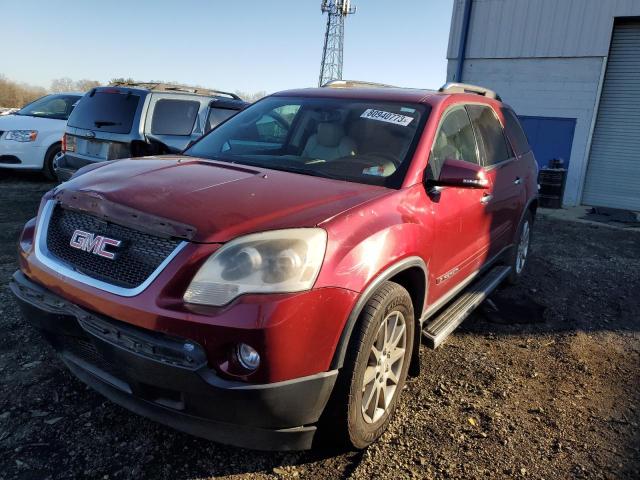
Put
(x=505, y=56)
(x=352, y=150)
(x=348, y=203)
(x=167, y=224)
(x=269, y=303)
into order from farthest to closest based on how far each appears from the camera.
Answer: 1. (x=505, y=56)
2. (x=352, y=150)
3. (x=348, y=203)
4. (x=167, y=224)
5. (x=269, y=303)

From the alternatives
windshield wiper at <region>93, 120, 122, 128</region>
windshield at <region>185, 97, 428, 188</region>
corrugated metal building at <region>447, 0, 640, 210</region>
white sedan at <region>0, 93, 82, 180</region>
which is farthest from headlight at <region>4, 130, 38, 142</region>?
corrugated metal building at <region>447, 0, 640, 210</region>

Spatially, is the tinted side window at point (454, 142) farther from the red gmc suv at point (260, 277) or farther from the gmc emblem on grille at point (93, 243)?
the gmc emblem on grille at point (93, 243)

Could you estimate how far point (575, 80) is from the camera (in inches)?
449

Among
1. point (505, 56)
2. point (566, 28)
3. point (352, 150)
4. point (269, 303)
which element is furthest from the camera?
point (505, 56)

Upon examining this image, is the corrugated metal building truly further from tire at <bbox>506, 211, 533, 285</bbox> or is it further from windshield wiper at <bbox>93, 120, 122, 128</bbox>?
windshield wiper at <bbox>93, 120, 122, 128</bbox>

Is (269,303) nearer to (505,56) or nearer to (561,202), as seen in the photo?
(561,202)

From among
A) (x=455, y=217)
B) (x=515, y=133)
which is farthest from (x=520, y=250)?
(x=455, y=217)

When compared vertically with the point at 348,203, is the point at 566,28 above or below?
above

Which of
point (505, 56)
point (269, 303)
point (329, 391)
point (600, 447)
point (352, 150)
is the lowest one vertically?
point (600, 447)

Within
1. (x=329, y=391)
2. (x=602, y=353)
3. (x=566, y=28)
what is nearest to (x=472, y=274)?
(x=602, y=353)

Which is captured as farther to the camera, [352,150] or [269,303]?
[352,150]

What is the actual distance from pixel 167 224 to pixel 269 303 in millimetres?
565

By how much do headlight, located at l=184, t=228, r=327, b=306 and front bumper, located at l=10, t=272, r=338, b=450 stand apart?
23 centimetres

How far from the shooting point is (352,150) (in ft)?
10.5
